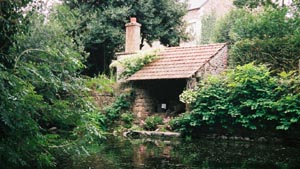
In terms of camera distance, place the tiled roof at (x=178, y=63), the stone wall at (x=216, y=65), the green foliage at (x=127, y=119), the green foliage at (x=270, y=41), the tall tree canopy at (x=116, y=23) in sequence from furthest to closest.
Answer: the tall tree canopy at (x=116, y=23) < the green foliage at (x=127, y=119) < the stone wall at (x=216, y=65) < the tiled roof at (x=178, y=63) < the green foliage at (x=270, y=41)

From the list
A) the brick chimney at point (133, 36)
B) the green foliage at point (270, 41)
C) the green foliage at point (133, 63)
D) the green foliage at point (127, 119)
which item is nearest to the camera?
the green foliage at point (270, 41)

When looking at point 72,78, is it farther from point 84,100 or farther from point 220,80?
point 220,80

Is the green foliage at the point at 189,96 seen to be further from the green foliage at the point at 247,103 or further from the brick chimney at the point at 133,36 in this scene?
the brick chimney at the point at 133,36

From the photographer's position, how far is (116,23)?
18.7m

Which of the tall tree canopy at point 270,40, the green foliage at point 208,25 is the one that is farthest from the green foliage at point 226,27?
the green foliage at point 208,25

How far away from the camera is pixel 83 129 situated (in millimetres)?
4547

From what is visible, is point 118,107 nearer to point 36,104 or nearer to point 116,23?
point 116,23

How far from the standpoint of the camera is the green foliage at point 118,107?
14.4m

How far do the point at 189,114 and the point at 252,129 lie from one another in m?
2.25

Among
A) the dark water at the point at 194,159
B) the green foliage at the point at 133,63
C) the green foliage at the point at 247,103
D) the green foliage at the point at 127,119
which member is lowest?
the green foliage at the point at 127,119

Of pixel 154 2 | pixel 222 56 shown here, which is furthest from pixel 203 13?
pixel 222 56

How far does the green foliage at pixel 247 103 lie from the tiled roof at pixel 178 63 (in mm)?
1251

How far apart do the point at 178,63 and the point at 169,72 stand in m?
0.75

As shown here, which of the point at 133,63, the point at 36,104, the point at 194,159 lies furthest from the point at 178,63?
the point at 36,104
